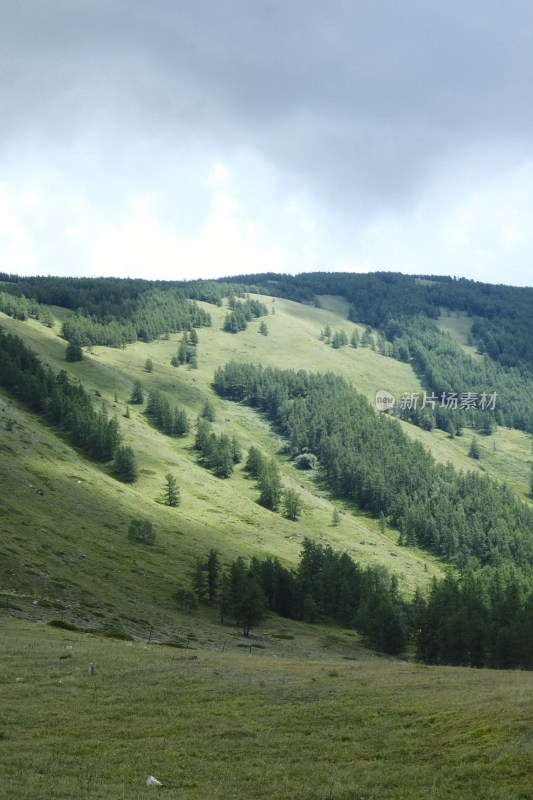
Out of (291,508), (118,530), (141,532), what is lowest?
(291,508)

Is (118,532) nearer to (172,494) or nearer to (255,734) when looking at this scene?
(172,494)

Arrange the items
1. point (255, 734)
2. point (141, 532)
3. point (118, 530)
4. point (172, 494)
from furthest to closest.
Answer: point (172, 494) → point (141, 532) → point (118, 530) → point (255, 734)

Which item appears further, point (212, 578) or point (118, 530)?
point (118, 530)

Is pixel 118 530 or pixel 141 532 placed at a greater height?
pixel 141 532

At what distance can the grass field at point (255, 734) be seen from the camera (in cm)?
2233

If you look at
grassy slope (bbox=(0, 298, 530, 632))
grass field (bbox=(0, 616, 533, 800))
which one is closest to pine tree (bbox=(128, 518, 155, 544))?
grassy slope (bbox=(0, 298, 530, 632))

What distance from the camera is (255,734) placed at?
2839cm

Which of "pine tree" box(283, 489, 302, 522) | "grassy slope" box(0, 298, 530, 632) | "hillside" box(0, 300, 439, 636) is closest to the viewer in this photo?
"grassy slope" box(0, 298, 530, 632)

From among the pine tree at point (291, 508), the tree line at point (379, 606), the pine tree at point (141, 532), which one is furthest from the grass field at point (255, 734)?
the pine tree at point (291, 508)

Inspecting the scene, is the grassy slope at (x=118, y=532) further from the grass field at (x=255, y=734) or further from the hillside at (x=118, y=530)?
the grass field at (x=255, y=734)

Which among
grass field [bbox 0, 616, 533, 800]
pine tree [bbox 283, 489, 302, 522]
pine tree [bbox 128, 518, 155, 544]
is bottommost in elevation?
pine tree [bbox 283, 489, 302, 522]

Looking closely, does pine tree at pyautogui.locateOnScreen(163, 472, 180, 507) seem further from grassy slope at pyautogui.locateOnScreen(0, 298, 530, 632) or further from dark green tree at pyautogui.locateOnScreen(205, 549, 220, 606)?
dark green tree at pyautogui.locateOnScreen(205, 549, 220, 606)

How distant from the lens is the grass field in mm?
22328

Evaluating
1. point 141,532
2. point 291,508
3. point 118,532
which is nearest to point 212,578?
point 141,532
